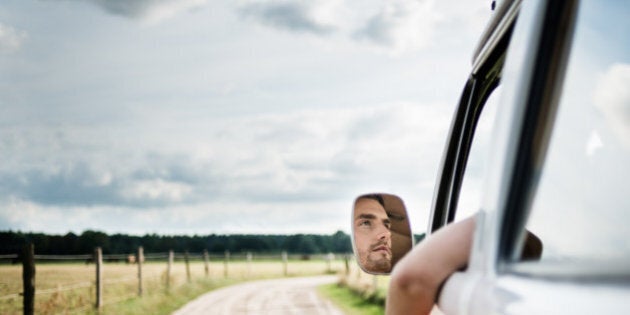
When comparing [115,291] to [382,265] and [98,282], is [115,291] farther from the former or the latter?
[382,265]

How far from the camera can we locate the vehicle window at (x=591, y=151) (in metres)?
1.04

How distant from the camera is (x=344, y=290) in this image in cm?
3347

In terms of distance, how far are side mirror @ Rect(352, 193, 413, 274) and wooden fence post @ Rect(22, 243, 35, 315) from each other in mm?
15533

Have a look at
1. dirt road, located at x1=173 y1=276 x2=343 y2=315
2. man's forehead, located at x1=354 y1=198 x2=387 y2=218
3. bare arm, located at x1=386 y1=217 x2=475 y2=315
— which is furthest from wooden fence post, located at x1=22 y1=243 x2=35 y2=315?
bare arm, located at x1=386 y1=217 x2=475 y2=315

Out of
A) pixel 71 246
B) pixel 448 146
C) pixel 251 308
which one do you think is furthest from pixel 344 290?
pixel 71 246

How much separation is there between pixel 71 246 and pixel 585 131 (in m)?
94.7

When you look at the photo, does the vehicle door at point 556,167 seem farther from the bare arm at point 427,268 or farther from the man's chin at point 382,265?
the man's chin at point 382,265

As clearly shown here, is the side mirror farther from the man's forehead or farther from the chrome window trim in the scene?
the chrome window trim

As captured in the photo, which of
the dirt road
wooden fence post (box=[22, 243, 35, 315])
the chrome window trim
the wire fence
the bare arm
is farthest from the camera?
the dirt road

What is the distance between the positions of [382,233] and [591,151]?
3.56 feet

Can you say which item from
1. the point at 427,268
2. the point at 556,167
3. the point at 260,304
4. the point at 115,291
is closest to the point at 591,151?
the point at 556,167

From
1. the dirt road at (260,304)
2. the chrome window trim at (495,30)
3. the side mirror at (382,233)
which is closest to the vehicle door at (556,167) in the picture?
the chrome window trim at (495,30)

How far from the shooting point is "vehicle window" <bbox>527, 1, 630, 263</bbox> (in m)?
1.04

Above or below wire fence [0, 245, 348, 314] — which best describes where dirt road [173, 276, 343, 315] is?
below
